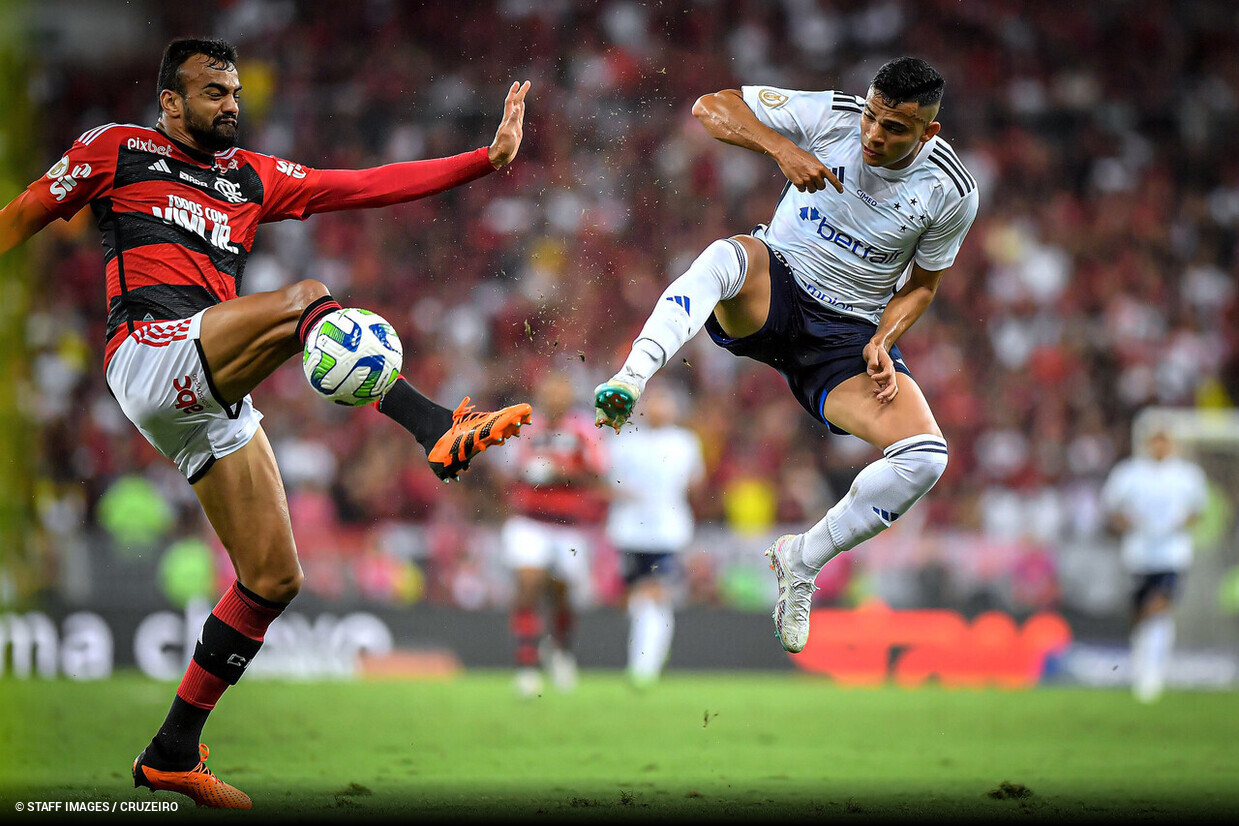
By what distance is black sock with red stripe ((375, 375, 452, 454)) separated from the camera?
197 inches

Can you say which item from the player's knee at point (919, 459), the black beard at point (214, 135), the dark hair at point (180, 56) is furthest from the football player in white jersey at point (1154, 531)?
the dark hair at point (180, 56)

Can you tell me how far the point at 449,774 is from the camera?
6613mm

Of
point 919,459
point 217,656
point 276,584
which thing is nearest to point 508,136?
point 276,584

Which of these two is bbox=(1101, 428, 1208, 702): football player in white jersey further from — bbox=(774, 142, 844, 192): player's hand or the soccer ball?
the soccer ball

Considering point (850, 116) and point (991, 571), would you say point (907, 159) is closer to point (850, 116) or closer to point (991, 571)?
point (850, 116)

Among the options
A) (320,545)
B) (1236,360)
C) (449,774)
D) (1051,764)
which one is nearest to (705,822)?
(449,774)

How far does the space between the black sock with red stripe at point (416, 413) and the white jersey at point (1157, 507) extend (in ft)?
30.8

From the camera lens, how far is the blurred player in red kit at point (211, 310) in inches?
198

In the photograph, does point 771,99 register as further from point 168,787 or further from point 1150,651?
point 1150,651

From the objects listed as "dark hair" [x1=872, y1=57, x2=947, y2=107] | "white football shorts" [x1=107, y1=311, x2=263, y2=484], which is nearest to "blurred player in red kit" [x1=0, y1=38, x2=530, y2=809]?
"white football shorts" [x1=107, y1=311, x2=263, y2=484]

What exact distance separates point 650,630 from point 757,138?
665 cm

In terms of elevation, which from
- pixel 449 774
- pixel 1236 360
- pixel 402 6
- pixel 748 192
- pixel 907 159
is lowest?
pixel 449 774

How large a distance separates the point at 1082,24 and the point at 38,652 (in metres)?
17.0

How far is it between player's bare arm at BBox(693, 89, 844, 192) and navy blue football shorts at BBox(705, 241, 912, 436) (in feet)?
1.76
